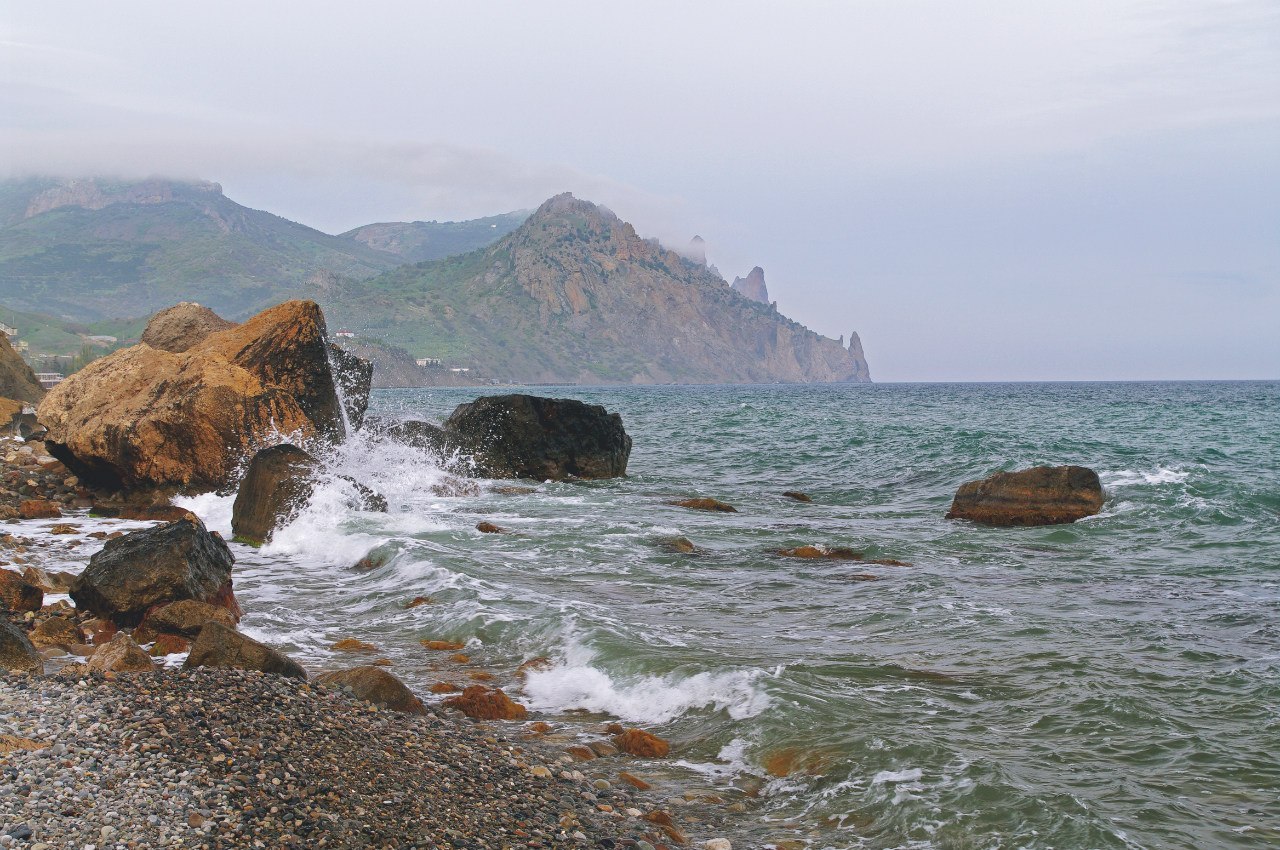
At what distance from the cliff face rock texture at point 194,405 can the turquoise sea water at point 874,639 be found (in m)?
1.11

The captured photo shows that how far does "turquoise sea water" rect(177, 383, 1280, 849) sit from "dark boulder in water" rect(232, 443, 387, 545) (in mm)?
487

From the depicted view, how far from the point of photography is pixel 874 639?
10.4 meters

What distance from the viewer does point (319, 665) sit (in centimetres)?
902

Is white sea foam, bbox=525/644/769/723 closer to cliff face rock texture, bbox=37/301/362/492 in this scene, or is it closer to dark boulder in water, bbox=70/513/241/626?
dark boulder in water, bbox=70/513/241/626

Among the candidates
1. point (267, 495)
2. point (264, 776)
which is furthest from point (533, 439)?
point (264, 776)

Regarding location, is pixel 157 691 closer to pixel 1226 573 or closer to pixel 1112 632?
pixel 1112 632

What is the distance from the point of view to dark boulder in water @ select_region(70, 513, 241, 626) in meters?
9.70

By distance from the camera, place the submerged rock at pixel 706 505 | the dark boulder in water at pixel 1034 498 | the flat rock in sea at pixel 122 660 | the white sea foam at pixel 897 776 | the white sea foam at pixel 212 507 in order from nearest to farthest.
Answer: the white sea foam at pixel 897 776 < the flat rock in sea at pixel 122 660 < the white sea foam at pixel 212 507 < the dark boulder in water at pixel 1034 498 < the submerged rock at pixel 706 505

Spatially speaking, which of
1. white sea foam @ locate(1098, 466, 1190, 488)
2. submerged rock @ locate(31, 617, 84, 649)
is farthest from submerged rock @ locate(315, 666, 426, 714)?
white sea foam @ locate(1098, 466, 1190, 488)

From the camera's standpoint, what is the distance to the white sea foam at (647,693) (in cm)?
820

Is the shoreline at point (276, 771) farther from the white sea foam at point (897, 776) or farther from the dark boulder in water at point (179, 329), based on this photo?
the dark boulder in water at point (179, 329)

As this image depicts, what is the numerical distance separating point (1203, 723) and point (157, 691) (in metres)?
8.03

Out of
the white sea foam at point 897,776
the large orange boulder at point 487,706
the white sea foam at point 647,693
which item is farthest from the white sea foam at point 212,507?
the white sea foam at point 897,776

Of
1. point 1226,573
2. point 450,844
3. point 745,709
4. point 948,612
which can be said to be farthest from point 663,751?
point 1226,573
